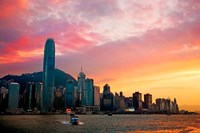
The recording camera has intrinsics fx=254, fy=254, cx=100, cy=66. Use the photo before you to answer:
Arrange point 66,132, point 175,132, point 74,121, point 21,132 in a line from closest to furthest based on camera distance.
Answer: point 21,132
point 66,132
point 175,132
point 74,121

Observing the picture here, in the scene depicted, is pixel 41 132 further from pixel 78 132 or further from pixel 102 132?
pixel 102 132

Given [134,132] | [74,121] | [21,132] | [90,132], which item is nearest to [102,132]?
[90,132]

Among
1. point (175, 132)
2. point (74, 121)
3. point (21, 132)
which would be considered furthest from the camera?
point (74, 121)

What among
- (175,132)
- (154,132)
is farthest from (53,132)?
(175,132)

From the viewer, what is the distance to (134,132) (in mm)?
110438

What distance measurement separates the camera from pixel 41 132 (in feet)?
336

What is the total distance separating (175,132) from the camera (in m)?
115

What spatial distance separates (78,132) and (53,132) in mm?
10704

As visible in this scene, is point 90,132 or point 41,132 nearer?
point 41,132

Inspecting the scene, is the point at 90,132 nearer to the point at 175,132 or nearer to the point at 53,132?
the point at 53,132

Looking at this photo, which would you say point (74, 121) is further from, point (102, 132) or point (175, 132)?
point (175, 132)

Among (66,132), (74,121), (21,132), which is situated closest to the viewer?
(21,132)

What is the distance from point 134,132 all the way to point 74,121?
2213 inches

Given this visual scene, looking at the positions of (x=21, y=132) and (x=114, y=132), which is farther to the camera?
(x=114, y=132)
